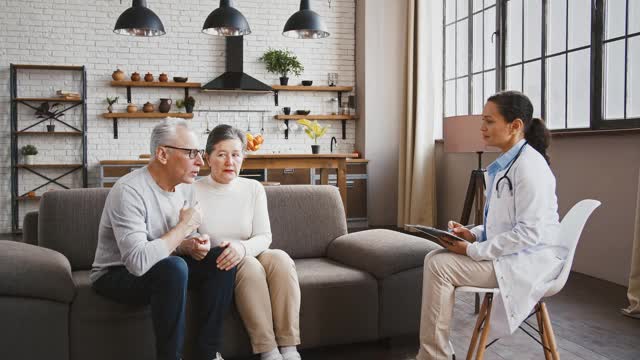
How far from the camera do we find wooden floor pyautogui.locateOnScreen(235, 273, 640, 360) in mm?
2951

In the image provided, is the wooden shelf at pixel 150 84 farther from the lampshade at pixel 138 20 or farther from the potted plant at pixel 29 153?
the lampshade at pixel 138 20

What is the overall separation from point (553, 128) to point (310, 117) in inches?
140

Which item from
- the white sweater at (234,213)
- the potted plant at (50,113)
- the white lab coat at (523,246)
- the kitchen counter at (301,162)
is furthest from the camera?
the potted plant at (50,113)

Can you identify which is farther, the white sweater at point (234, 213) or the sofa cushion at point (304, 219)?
the sofa cushion at point (304, 219)

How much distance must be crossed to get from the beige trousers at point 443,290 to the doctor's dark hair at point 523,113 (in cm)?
58

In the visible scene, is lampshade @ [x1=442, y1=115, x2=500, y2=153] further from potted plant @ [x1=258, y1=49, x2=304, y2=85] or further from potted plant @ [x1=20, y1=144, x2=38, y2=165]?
potted plant @ [x1=20, y1=144, x2=38, y2=165]

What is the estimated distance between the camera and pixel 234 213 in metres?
2.82

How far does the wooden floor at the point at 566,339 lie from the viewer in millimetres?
2951

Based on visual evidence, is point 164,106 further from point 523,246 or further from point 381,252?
point 523,246

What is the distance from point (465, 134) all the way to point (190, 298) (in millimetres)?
2881

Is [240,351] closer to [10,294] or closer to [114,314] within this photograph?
[114,314]

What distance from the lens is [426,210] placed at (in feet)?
23.4

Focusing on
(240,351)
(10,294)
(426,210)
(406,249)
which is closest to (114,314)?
(10,294)

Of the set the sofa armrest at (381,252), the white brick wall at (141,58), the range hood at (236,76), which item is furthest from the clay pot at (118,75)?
the sofa armrest at (381,252)
